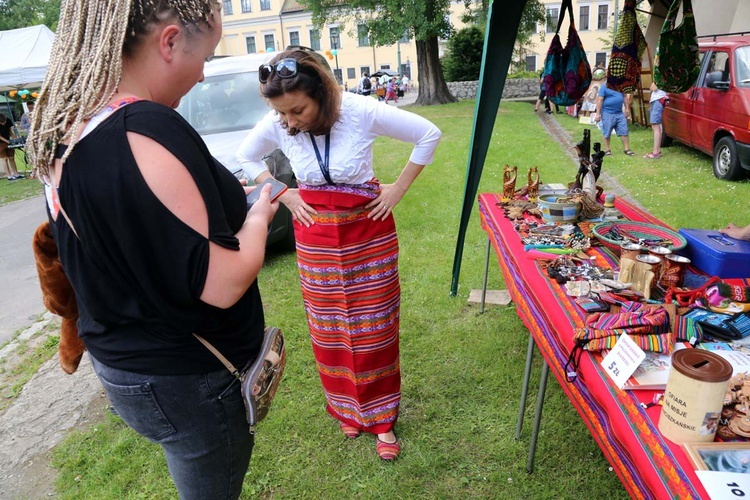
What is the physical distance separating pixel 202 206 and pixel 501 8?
202cm

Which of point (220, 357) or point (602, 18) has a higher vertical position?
point (602, 18)

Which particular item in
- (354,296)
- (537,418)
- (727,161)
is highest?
(354,296)

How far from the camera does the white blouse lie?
6.40 feet

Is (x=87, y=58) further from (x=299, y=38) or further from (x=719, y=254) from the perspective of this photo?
(x=299, y=38)

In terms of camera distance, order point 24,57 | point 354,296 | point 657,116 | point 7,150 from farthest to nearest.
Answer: point 7,150, point 24,57, point 657,116, point 354,296

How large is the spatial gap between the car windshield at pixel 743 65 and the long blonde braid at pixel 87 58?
281 inches

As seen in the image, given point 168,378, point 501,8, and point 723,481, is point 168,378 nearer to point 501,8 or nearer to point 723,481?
point 723,481

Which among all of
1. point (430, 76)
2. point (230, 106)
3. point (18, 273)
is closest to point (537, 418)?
point (230, 106)

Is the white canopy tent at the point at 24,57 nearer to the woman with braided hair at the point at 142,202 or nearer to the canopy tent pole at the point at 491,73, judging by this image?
the canopy tent pole at the point at 491,73

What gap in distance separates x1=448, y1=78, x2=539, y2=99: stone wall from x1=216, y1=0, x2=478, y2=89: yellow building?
848 inches

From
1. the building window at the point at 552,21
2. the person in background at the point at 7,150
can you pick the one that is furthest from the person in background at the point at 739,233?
the person in background at the point at 7,150

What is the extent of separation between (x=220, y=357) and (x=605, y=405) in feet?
3.22

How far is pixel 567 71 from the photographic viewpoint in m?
3.34

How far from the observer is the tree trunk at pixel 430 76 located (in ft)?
59.6
